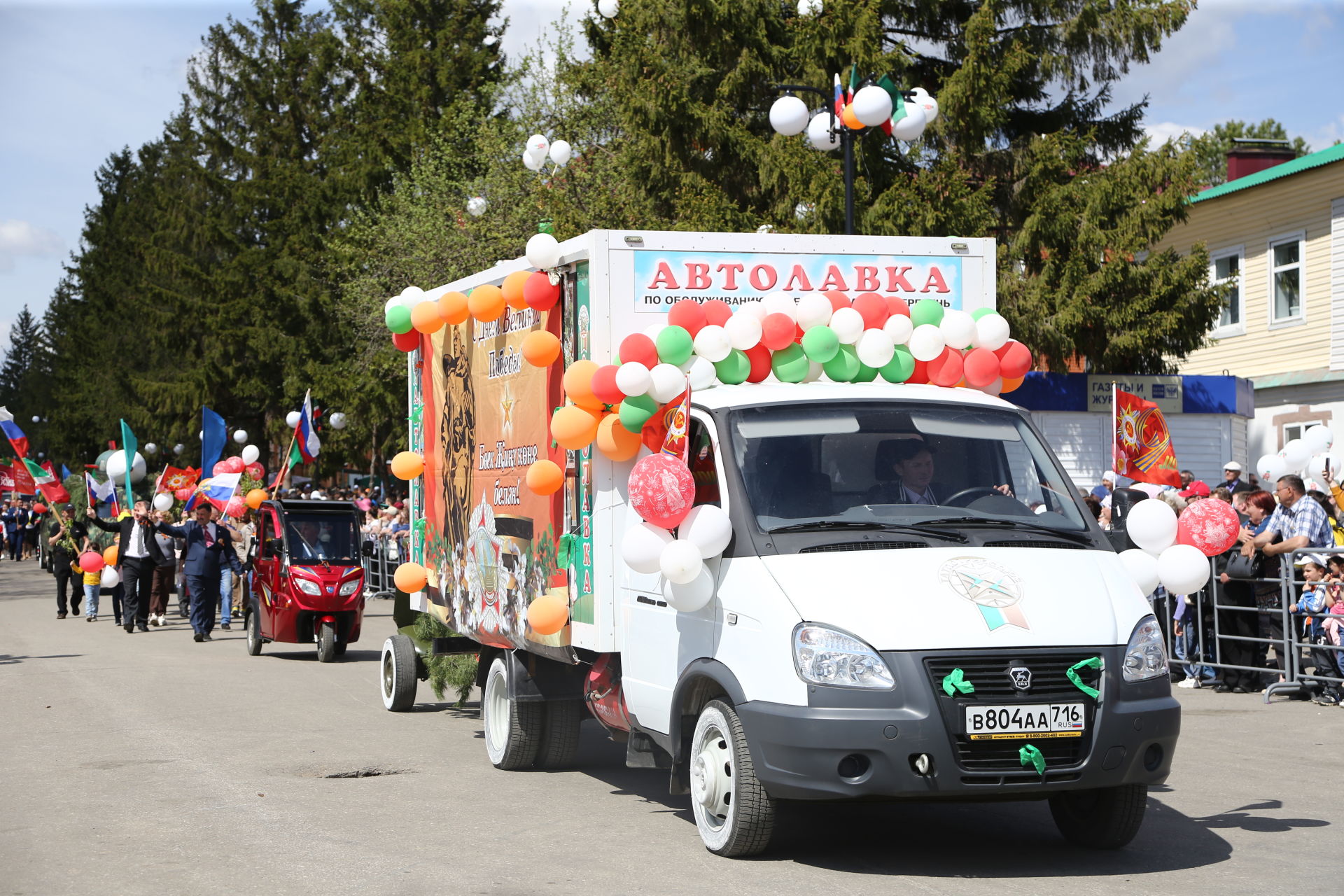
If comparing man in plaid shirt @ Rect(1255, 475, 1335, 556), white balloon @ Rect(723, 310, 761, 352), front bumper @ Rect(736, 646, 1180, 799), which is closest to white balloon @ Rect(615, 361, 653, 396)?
white balloon @ Rect(723, 310, 761, 352)

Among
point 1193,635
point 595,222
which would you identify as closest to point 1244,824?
point 1193,635

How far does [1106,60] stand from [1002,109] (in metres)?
2.83

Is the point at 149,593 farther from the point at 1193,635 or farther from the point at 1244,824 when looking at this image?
the point at 1244,824

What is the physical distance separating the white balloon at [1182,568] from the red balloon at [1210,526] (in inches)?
4.3

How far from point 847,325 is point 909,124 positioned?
1010cm

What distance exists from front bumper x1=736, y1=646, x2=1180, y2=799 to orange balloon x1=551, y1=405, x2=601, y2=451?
2093mm

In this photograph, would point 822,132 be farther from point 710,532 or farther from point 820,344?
point 710,532

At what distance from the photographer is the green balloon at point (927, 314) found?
8797mm

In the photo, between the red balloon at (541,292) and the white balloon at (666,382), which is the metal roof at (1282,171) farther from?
the white balloon at (666,382)

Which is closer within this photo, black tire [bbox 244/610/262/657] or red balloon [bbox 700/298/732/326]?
red balloon [bbox 700/298/732/326]

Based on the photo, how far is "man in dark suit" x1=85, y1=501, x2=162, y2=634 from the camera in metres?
23.8

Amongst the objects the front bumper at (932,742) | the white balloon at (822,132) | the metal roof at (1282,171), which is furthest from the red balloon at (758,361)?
the metal roof at (1282,171)

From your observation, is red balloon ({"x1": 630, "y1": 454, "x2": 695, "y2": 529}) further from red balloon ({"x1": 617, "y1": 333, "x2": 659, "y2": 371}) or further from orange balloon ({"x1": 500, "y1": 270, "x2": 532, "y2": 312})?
orange balloon ({"x1": 500, "y1": 270, "x2": 532, "y2": 312})

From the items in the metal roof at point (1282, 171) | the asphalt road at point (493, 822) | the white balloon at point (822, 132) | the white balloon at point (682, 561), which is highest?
the metal roof at point (1282, 171)
